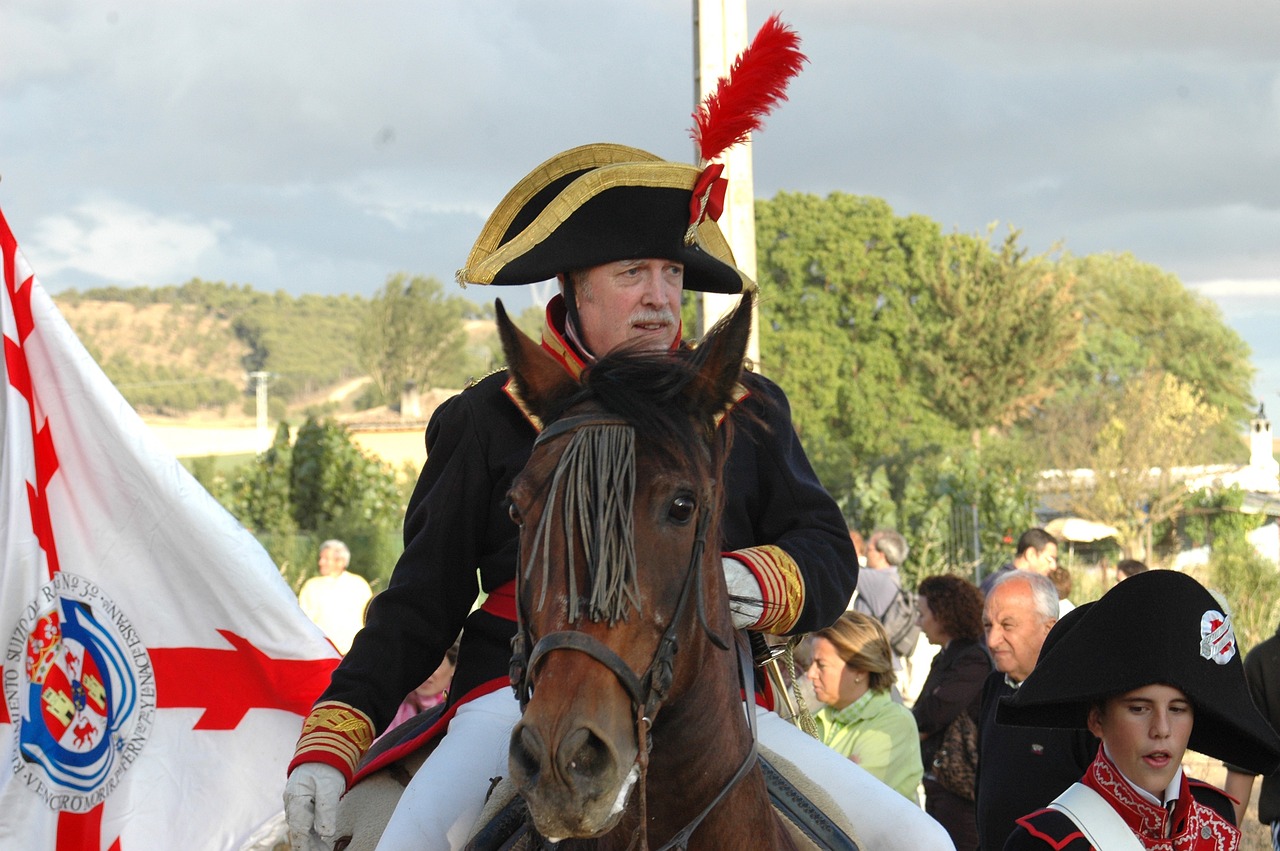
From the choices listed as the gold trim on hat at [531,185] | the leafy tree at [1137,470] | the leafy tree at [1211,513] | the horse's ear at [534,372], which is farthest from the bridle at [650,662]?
the leafy tree at [1211,513]

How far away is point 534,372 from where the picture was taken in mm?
3018

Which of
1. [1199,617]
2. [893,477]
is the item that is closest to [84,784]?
[1199,617]

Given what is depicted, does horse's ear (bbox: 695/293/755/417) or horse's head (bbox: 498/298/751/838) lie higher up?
horse's ear (bbox: 695/293/755/417)

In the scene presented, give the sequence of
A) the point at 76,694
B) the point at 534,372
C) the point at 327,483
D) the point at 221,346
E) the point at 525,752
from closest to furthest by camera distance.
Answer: the point at 525,752, the point at 534,372, the point at 76,694, the point at 327,483, the point at 221,346

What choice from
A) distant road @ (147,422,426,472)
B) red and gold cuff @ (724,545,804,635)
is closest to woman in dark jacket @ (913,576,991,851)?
red and gold cuff @ (724,545,804,635)

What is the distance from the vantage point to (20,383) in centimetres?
589

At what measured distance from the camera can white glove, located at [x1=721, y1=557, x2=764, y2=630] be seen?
3.07 m

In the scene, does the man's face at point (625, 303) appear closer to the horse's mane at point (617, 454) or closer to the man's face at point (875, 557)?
the horse's mane at point (617, 454)

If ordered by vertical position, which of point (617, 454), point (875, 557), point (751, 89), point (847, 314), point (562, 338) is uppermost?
point (847, 314)

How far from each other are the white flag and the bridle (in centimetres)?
373

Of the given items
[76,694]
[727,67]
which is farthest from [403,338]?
[76,694]

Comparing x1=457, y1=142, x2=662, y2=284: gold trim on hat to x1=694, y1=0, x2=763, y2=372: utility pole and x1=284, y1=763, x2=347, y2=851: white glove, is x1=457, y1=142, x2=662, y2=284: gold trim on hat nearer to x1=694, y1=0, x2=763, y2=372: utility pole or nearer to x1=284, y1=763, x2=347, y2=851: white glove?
x1=284, y1=763, x2=347, y2=851: white glove

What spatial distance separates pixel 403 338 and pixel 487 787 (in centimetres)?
9114

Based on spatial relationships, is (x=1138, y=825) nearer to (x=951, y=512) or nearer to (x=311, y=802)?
(x=311, y=802)
